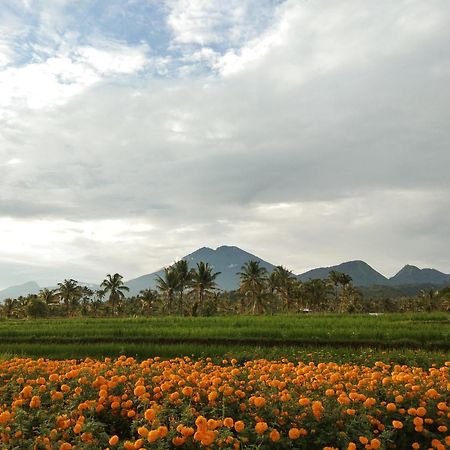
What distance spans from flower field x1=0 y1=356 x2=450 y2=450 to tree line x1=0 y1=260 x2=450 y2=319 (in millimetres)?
36931

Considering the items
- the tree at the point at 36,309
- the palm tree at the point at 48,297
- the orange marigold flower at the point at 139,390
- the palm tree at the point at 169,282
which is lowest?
the orange marigold flower at the point at 139,390

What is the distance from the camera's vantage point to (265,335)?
21.3m

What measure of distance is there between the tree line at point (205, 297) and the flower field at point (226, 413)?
36931 millimetres

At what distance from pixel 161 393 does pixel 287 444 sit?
1.87 meters

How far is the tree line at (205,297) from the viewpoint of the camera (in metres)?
55.4

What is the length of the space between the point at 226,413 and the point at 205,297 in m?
71.6

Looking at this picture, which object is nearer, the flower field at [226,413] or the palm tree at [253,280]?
the flower field at [226,413]

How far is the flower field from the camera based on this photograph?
4004mm

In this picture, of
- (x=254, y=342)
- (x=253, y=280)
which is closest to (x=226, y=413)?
(x=254, y=342)

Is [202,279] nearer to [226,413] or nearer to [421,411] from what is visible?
[226,413]

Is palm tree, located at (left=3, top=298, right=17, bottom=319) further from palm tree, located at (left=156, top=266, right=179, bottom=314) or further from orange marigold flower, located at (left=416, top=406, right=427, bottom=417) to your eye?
orange marigold flower, located at (left=416, top=406, right=427, bottom=417)

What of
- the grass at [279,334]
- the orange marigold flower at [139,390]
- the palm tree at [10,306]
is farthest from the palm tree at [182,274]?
the orange marigold flower at [139,390]

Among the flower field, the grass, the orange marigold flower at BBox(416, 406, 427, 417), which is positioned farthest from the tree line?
the orange marigold flower at BBox(416, 406, 427, 417)

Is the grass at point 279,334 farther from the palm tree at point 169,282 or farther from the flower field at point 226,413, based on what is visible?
the palm tree at point 169,282
